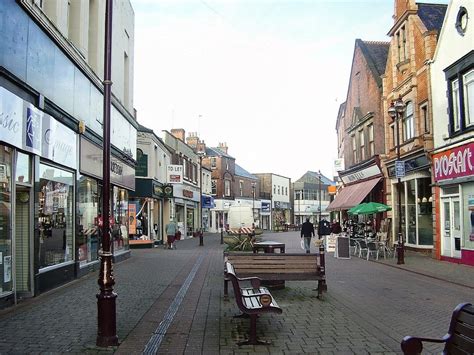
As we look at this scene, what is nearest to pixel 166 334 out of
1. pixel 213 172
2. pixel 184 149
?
pixel 184 149

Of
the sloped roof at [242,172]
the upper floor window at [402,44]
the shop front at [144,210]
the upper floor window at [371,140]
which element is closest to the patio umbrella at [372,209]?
the upper floor window at [371,140]

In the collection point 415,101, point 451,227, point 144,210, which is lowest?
point 451,227

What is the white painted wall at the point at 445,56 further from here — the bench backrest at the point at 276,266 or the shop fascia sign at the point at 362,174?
the bench backrest at the point at 276,266

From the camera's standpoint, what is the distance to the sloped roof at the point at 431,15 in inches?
880

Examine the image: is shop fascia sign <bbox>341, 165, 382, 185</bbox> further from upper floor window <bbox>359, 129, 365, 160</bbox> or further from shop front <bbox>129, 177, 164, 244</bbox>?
shop front <bbox>129, 177, 164, 244</bbox>

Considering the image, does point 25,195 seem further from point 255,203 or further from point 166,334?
point 255,203

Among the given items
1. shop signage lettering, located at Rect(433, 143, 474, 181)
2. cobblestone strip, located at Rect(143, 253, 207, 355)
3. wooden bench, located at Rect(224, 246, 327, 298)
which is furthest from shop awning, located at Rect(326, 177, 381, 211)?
wooden bench, located at Rect(224, 246, 327, 298)

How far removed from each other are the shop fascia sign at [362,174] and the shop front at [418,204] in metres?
3.78

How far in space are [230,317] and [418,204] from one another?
16235mm

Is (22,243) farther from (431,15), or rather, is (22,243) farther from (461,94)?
(431,15)

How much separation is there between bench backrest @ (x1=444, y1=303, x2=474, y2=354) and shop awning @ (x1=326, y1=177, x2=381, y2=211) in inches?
959

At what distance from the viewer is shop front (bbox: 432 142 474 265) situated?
16891 mm

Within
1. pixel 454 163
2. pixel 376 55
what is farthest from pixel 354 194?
pixel 454 163

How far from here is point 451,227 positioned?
1859 centimetres
